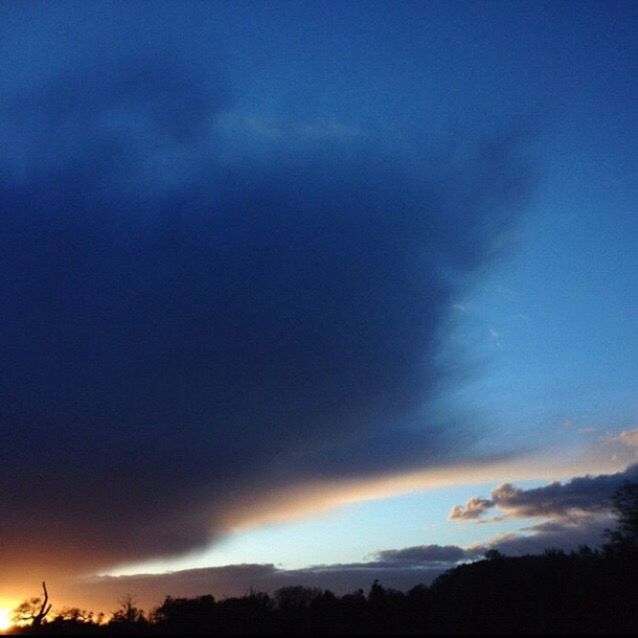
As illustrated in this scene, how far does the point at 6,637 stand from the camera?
36.3 m

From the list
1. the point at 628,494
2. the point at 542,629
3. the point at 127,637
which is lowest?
the point at 542,629

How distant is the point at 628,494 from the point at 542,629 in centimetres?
4339

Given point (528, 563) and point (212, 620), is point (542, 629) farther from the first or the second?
point (528, 563)

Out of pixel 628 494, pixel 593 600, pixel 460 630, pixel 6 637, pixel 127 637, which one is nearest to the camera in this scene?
pixel 6 637

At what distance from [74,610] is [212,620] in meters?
53.2

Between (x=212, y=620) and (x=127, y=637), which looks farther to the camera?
(x=212, y=620)

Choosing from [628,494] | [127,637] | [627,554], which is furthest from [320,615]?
[628,494]

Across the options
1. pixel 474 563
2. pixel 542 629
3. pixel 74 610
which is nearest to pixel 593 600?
pixel 542 629

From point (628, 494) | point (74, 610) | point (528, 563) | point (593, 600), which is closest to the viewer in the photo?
point (593, 600)

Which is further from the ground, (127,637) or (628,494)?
(628,494)

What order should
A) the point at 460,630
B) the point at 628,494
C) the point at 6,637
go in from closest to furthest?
the point at 6,637 → the point at 460,630 → the point at 628,494

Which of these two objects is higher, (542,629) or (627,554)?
(627,554)

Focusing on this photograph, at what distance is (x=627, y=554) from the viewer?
71.2 meters

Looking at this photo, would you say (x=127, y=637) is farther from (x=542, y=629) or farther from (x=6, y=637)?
(x=542, y=629)
